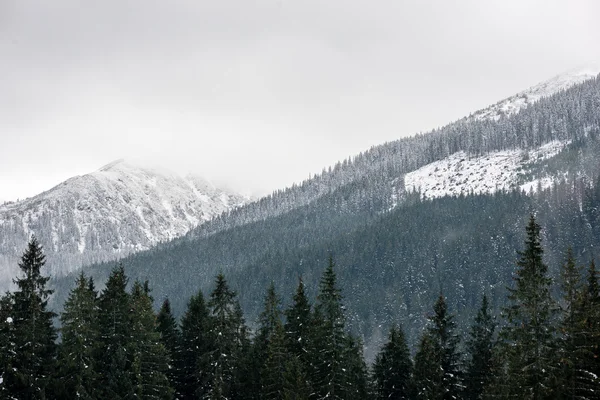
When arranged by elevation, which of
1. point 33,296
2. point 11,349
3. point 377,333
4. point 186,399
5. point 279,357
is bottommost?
point 377,333

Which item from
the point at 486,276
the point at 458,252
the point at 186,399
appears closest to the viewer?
the point at 186,399

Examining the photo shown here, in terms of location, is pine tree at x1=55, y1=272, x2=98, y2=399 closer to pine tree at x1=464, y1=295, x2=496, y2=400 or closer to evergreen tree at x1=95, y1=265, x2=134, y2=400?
Answer: evergreen tree at x1=95, y1=265, x2=134, y2=400

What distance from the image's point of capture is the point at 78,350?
45.7 m

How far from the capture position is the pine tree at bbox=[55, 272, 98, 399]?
45.5 m

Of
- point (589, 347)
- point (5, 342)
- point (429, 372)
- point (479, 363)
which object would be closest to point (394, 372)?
point (479, 363)

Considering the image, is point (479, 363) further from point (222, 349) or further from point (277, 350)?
point (222, 349)

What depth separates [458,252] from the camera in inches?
7436

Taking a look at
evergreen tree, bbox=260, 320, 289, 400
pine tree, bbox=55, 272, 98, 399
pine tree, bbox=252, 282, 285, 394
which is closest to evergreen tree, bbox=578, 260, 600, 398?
evergreen tree, bbox=260, 320, 289, 400

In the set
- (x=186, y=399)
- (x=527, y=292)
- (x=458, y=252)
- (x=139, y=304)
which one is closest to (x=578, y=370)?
(x=527, y=292)

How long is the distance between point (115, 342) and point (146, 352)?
2498mm

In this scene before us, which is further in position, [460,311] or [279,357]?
[460,311]

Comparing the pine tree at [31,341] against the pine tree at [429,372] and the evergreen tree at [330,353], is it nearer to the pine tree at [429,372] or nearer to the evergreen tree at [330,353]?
the evergreen tree at [330,353]

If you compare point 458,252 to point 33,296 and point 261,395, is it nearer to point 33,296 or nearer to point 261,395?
point 261,395

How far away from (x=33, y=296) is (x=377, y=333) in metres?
122
